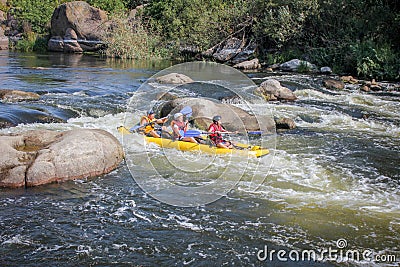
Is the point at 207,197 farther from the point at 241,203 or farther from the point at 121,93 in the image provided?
the point at 121,93

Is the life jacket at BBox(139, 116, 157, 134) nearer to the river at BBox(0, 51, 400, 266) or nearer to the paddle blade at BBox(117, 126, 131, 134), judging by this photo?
the paddle blade at BBox(117, 126, 131, 134)

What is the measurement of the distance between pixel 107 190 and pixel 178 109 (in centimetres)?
445

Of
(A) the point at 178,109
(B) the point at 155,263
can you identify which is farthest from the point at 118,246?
(A) the point at 178,109

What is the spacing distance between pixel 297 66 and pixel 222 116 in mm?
12275

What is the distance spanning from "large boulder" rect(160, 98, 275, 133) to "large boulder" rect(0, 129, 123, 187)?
2.93 m

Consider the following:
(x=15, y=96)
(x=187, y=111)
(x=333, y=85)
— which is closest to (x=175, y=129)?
(x=187, y=111)

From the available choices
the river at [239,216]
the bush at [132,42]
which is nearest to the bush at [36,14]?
the bush at [132,42]

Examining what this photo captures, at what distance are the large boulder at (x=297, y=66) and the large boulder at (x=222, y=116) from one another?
36.1 ft

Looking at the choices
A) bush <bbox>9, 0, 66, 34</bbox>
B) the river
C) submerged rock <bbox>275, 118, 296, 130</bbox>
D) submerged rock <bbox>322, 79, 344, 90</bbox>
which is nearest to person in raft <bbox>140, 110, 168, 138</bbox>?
the river

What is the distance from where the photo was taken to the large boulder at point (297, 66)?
20984mm

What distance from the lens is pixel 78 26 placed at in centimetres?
3022

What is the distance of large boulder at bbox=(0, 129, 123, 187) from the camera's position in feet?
20.1

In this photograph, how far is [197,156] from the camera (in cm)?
814

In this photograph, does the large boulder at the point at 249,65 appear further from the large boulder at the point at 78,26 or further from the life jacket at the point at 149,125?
the life jacket at the point at 149,125
